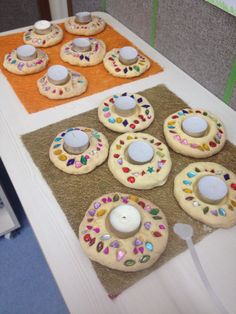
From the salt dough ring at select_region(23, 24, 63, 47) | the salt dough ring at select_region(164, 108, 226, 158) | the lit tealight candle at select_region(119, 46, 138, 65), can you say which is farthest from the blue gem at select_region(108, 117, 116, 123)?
the salt dough ring at select_region(23, 24, 63, 47)

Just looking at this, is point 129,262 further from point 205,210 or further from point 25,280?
point 25,280

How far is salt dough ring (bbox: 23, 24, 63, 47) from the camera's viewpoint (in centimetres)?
87

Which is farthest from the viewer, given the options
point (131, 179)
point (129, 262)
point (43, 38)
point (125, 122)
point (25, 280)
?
point (25, 280)

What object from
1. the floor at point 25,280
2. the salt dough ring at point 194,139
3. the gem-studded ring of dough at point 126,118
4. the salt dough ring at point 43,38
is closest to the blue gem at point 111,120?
the gem-studded ring of dough at point 126,118

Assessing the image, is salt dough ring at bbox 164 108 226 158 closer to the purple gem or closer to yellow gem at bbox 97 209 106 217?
the purple gem

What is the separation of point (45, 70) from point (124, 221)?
0.52 m

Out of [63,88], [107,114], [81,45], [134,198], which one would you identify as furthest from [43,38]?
[134,198]

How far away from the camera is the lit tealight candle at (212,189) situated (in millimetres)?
503

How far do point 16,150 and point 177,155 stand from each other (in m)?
0.33

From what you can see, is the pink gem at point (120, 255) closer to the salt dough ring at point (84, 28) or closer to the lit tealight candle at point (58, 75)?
the lit tealight candle at point (58, 75)

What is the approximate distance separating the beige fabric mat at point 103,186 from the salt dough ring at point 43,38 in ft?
1.05

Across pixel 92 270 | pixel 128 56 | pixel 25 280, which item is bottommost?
pixel 25 280

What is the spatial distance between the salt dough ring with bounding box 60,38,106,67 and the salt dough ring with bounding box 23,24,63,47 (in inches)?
2.3

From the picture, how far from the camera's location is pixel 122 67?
79 cm
